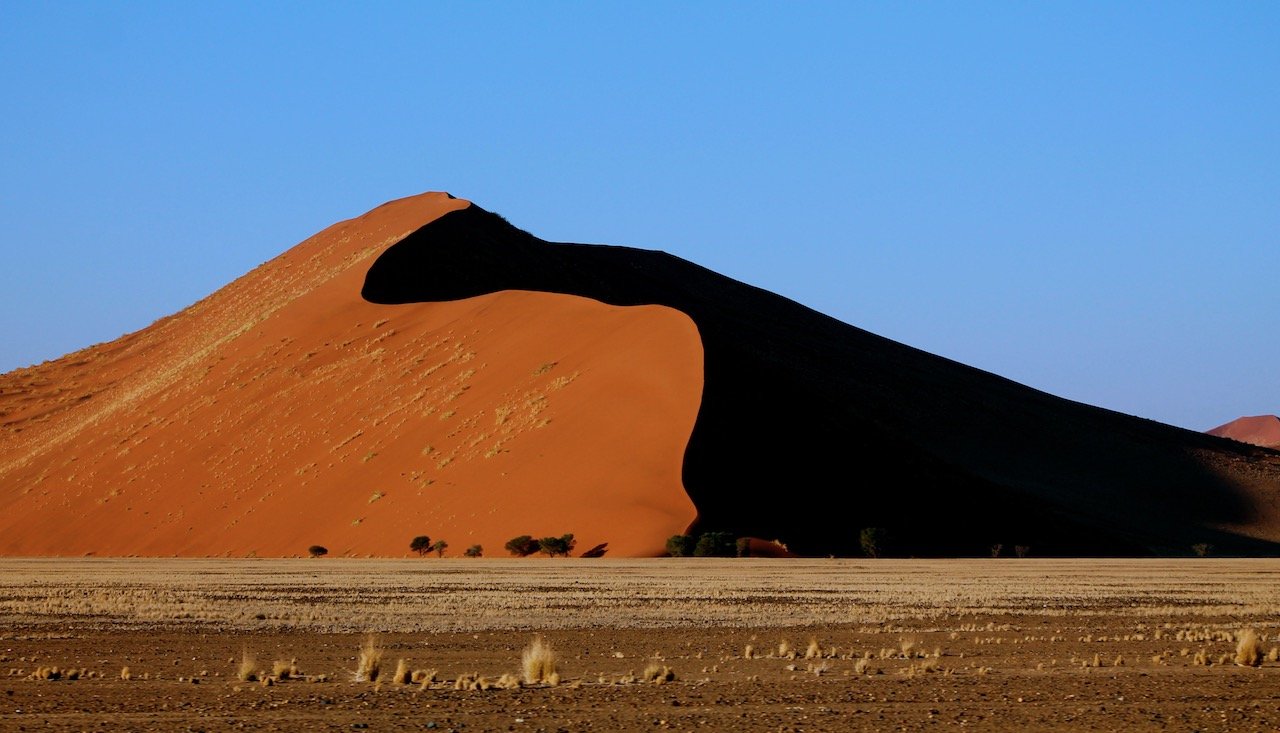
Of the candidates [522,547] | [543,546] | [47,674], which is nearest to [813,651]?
[47,674]

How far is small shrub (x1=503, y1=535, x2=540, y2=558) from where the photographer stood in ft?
150

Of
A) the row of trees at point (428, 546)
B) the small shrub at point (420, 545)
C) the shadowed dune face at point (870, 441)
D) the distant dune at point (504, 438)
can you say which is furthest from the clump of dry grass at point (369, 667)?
the small shrub at point (420, 545)

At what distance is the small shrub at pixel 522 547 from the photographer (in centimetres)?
4581

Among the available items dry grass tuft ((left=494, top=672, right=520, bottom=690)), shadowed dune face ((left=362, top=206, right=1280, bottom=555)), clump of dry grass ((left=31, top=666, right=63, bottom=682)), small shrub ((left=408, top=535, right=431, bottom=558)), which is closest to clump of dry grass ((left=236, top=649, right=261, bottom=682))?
clump of dry grass ((left=31, top=666, right=63, bottom=682))

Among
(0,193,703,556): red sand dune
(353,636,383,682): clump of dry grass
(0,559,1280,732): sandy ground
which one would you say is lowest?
(0,559,1280,732): sandy ground

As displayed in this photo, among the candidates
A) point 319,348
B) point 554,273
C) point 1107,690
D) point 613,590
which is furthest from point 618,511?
point 554,273

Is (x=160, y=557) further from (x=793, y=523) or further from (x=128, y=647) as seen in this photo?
(x=128, y=647)

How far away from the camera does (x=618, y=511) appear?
1855 inches

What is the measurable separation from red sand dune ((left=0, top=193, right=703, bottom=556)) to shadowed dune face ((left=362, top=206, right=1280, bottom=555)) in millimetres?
2320

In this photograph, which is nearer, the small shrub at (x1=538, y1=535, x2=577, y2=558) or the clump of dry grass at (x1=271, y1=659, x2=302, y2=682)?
the clump of dry grass at (x1=271, y1=659, x2=302, y2=682)

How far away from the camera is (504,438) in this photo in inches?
2138

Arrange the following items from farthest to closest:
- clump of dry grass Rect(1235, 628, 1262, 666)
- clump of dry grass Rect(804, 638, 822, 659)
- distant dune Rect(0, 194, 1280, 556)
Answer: distant dune Rect(0, 194, 1280, 556), clump of dry grass Rect(804, 638, 822, 659), clump of dry grass Rect(1235, 628, 1262, 666)

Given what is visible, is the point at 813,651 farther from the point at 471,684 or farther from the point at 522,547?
the point at 522,547

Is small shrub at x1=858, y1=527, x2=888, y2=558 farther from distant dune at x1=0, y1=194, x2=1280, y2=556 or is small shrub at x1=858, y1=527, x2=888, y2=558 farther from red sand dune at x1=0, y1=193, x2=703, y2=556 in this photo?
red sand dune at x1=0, y1=193, x2=703, y2=556
